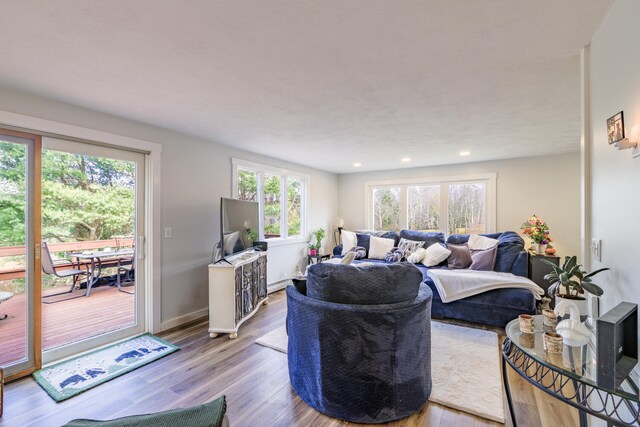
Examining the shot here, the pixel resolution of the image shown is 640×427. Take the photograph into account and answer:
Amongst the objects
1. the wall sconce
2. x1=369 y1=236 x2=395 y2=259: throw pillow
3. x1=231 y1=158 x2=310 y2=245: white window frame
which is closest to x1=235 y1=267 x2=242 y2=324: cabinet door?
x1=231 y1=158 x2=310 y2=245: white window frame

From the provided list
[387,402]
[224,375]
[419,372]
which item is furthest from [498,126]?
[224,375]

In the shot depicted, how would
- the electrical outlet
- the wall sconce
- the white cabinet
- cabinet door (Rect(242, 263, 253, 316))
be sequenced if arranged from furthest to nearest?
cabinet door (Rect(242, 263, 253, 316)) < the white cabinet < the electrical outlet < the wall sconce

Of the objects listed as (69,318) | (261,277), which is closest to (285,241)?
(261,277)

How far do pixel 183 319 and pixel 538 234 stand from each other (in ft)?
17.4

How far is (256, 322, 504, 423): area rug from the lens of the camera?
2059 mm

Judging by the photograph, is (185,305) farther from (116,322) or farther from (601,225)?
(601,225)

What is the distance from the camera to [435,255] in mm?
4723

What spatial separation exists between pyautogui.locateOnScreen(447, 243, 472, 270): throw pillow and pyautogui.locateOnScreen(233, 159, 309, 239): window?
2776 mm

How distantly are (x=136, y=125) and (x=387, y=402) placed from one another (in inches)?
138

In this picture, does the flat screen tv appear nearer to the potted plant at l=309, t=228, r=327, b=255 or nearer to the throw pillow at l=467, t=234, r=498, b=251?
the potted plant at l=309, t=228, r=327, b=255

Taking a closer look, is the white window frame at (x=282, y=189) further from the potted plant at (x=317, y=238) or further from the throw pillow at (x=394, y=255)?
the throw pillow at (x=394, y=255)

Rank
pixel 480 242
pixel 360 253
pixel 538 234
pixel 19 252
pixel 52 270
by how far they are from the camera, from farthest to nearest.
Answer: pixel 360 253, pixel 480 242, pixel 538 234, pixel 52 270, pixel 19 252

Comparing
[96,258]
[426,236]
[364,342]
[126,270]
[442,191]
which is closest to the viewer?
[364,342]

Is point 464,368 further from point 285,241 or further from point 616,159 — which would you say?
point 285,241
